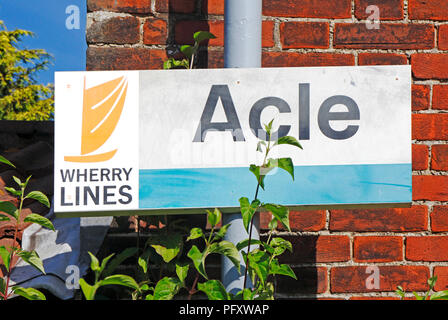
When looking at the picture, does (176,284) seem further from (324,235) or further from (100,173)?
(324,235)

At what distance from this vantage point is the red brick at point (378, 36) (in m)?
1.31

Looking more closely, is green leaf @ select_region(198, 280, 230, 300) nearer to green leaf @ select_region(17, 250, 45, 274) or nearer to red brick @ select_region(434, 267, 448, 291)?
green leaf @ select_region(17, 250, 45, 274)

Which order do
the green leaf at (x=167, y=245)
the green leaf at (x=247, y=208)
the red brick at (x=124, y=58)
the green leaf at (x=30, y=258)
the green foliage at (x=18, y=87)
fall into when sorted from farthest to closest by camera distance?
the green foliage at (x=18, y=87) → the red brick at (x=124, y=58) → the green leaf at (x=167, y=245) → the green leaf at (x=30, y=258) → the green leaf at (x=247, y=208)

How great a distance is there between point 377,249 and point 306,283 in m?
0.25

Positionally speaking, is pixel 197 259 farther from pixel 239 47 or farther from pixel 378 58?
pixel 378 58

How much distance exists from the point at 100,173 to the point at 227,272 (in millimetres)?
379

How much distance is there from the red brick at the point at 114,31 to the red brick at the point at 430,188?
3.31 ft

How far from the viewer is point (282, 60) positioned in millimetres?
1298

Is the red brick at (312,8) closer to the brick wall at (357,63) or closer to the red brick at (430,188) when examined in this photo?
the brick wall at (357,63)

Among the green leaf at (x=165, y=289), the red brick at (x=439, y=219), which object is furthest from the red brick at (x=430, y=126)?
the green leaf at (x=165, y=289)

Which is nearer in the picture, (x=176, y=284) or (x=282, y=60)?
(x=176, y=284)
